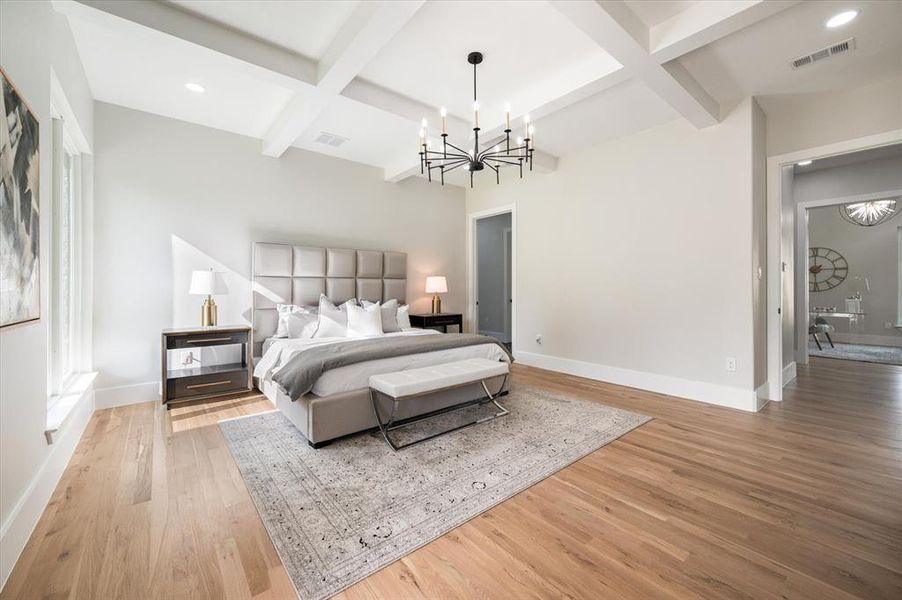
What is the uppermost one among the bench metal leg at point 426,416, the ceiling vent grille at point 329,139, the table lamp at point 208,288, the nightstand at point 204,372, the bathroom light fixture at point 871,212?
the ceiling vent grille at point 329,139

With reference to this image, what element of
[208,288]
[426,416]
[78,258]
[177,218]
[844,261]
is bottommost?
[426,416]

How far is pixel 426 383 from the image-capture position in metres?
2.65

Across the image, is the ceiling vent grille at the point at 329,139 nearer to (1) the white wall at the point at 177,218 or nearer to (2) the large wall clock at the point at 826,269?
(1) the white wall at the point at 177,218

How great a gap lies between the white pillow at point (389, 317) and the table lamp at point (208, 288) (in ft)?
4.98

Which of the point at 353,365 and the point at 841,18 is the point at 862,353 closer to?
the point at 841,18

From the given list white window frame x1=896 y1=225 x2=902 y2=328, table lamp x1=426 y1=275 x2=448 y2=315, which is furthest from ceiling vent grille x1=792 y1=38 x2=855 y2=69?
white window frame x1=896 y1=225 x2=902 y2=328

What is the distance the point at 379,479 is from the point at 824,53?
4.31 metres

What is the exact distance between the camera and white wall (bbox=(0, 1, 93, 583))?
1482 mm

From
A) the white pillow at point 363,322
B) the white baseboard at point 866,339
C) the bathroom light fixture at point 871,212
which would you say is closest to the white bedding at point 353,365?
the white pillow at point 363,322

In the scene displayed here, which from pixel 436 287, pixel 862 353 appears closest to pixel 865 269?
pixel 862 353

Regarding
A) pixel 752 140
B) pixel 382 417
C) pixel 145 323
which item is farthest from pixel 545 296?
pixel 145 323

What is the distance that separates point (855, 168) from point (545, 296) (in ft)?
14.6

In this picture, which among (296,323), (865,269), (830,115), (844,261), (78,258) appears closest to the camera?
(78,258)

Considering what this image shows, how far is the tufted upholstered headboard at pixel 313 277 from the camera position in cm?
417
